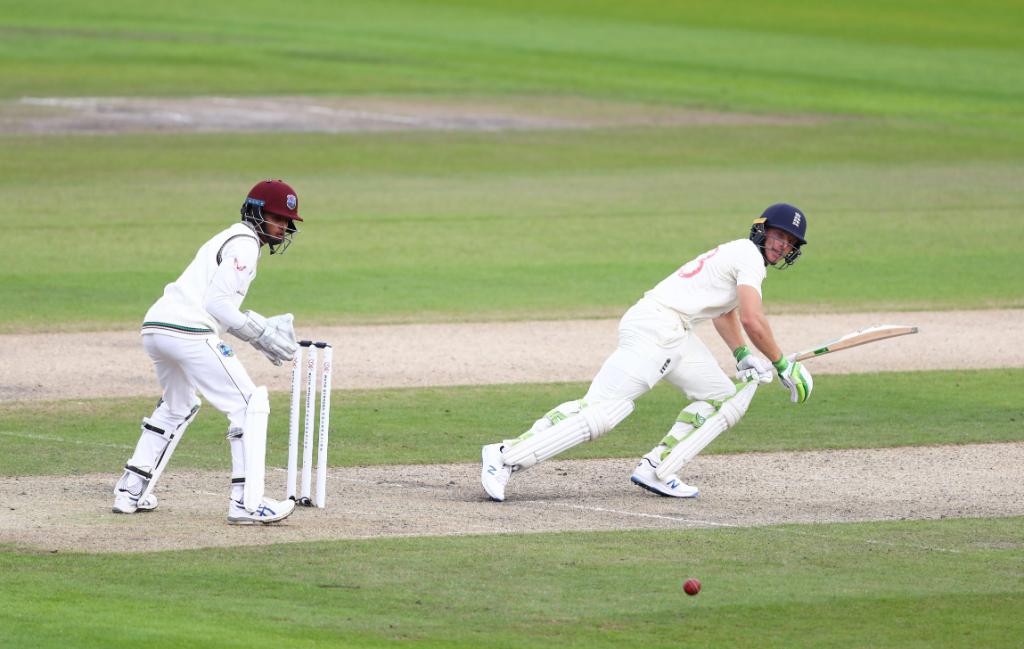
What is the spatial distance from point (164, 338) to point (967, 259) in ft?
44.8

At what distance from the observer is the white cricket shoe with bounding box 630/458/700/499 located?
10555 millimetres

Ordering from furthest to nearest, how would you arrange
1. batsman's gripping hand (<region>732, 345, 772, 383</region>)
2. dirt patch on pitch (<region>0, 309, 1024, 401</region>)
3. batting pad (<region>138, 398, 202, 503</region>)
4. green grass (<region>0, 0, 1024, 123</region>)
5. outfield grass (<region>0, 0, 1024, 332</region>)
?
1. green grass (<region>0, 0, 1024, 123</region>)
2. outfield grass (<region>0, 0, 1024, 332</region>)
3. dirt patch on pitch (<region>0, 309, 1024, 401</region>)
4. batsman's gripping hand (<region>732, 345, 772, 383</region>)
5. batting pad (<region>138, 398, 202, 503</region>)

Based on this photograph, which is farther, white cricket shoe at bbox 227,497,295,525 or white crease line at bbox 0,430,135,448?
white crease line at bbox 0,430,135,448

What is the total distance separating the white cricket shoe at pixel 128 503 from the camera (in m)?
9.76

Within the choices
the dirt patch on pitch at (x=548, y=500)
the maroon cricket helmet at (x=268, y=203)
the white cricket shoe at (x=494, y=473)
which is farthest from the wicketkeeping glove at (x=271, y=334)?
the white cricket shoe at (x=494, y=473)

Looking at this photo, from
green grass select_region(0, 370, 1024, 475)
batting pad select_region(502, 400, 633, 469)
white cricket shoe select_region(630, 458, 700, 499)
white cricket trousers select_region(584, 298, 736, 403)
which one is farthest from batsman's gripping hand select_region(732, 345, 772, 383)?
green grass select_region(0, 370, 1024, 475)

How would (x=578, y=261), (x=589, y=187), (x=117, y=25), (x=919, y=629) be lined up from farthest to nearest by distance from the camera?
1. (x=117, y=25)
2. (x=589, y=187)
3. (x=578, y=261)
4. (x=919, y=629)

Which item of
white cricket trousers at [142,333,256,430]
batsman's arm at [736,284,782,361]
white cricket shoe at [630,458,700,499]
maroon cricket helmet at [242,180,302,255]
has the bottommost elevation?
white cricket shoe at [630,458,700,499]

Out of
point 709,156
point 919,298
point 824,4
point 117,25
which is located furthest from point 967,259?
point 824,4

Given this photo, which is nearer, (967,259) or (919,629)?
(919,629)

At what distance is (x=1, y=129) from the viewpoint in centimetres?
3173

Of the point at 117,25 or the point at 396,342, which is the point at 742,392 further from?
the point at 117,25

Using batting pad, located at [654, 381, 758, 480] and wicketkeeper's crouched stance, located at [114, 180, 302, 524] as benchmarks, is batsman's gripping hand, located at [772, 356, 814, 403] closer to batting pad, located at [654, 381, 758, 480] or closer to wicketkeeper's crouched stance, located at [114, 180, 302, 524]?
batting pad, located at [654, 381, 758, 480]

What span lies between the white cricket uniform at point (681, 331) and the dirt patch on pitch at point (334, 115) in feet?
74.6
